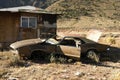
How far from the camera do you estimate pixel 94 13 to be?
6762 cm

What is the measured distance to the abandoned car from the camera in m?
13.8

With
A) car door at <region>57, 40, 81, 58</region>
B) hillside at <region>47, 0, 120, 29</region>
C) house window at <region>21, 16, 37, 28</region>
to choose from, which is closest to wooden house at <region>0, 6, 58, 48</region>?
house window at <region>21, 16, 37, 28</region>

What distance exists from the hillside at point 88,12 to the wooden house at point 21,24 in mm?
37498

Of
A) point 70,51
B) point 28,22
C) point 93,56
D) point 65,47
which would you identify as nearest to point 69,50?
point 70,51

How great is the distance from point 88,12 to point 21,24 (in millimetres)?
49393

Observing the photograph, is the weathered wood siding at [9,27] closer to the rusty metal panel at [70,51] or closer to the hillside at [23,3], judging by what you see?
the rusty metal panel at [70,51]

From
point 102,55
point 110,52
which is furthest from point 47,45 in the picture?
point 110,52

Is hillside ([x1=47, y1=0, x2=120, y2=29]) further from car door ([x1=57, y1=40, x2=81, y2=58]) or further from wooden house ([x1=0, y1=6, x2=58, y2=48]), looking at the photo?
car door ([x1=57, y1=40, x2=81, y2=58])

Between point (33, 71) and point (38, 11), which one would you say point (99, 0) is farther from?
point (33, 71)

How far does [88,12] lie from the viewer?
67.9 m

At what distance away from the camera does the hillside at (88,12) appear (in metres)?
60.5

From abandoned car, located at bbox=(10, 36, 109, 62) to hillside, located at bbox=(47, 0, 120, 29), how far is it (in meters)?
42.4

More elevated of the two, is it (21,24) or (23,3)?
(21,24)

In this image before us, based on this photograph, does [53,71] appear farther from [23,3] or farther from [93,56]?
[23,3]
